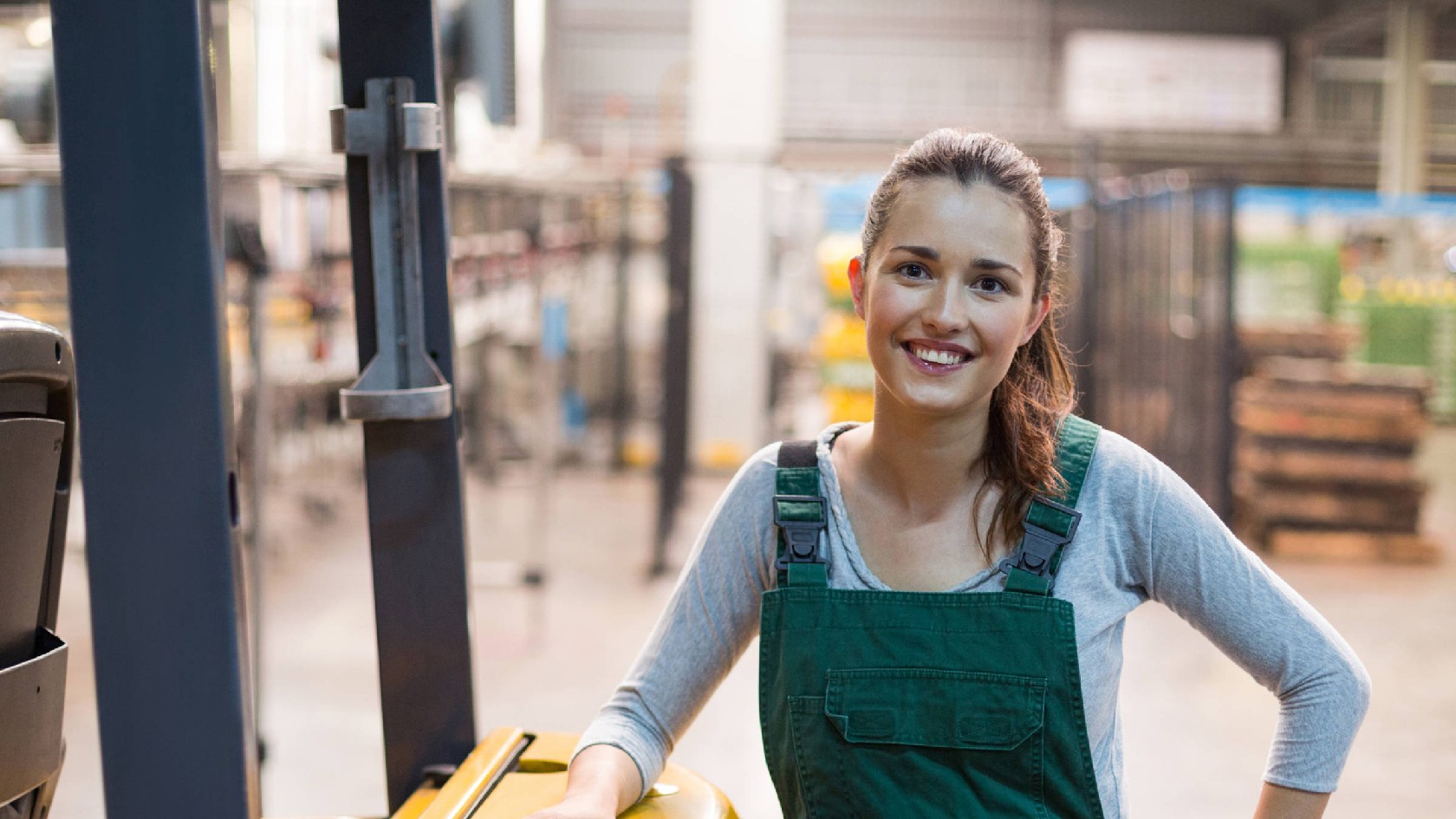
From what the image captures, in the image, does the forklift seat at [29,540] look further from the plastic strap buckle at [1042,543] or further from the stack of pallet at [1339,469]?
the stack of pallet at [1339,469]

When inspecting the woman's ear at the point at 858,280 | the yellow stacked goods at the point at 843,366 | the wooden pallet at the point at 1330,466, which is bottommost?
the wooden pallet at the point at 1330,466

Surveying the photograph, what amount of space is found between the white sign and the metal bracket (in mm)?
18208

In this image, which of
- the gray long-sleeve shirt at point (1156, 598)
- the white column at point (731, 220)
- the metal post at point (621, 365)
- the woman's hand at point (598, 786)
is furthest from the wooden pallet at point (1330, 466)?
the woman's hand at point (598, 786)

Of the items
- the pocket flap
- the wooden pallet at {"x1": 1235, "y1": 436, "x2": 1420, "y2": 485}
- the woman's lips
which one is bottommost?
the wooden pallet at {"x1": 1235, "y1": 436, "x2": 1420, "y2": 485}

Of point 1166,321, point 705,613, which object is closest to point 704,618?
point 705,613

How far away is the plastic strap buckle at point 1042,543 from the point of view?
161cm

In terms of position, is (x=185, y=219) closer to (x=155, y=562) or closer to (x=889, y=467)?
(x=155, y=562)

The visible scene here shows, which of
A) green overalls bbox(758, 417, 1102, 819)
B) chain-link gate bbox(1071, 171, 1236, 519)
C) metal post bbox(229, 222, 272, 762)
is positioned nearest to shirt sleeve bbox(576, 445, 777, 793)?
green overalls bbox(758, 417, 1102, 819)

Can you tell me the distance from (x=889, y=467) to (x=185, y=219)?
2.99ft

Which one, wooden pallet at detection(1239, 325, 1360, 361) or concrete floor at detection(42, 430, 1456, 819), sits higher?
wooden pallet at detection(1239, 325, 1360, 361)

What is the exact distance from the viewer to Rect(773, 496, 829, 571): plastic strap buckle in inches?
65.2

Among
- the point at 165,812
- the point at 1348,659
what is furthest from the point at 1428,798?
the point at 165,812

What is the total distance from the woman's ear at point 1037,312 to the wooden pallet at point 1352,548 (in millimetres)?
6956

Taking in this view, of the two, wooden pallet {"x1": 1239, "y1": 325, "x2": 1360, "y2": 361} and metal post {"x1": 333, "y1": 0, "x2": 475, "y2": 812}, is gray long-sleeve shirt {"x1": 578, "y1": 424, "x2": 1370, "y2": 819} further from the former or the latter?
wooden pallet {"x1": 1239, "y1": 325, "x2": 1360, "y2": 361}
